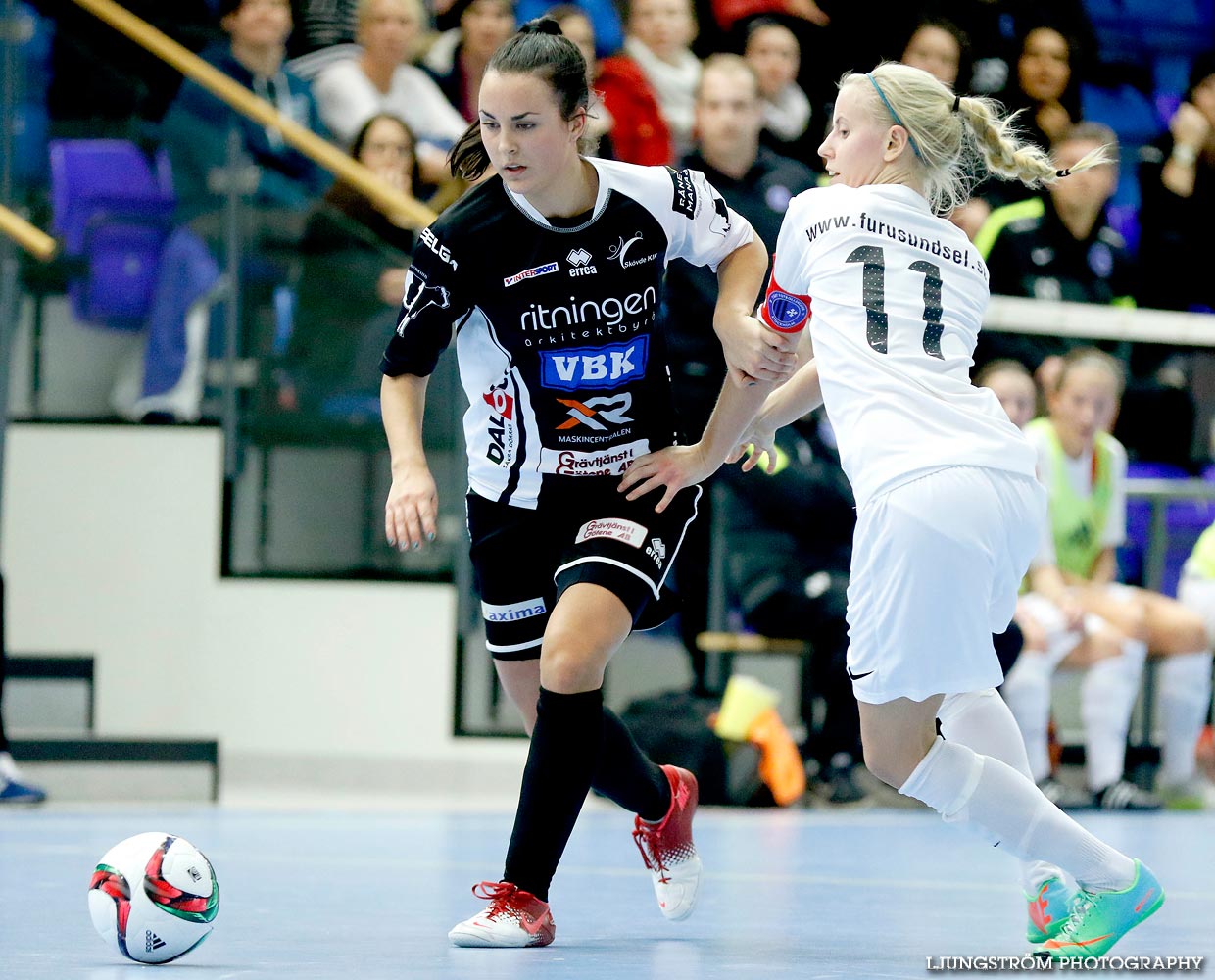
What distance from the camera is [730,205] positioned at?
22.0ft

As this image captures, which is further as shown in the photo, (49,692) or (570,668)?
(49,692)

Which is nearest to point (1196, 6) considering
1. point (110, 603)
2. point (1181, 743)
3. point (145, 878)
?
point (1181, 743)

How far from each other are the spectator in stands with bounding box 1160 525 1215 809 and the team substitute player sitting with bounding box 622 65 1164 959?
12.7 feet

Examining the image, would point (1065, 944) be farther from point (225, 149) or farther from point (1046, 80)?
point (1046, 80)

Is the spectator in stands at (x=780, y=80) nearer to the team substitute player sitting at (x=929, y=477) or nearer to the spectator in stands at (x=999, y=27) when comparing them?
the spectator in stands at (x=999, y=27)

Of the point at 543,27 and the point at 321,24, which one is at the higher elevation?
the point at 321,24

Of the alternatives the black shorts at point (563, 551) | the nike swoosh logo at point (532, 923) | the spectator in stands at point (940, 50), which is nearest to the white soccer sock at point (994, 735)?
the black shorts at point (563, 551)

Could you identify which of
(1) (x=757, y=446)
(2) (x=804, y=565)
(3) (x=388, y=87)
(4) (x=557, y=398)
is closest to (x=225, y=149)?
(3) (x=388, y=87)

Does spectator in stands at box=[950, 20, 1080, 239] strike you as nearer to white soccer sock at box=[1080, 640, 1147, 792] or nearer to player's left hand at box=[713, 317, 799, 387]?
white soccer sock at box=[1080, 640, 1147, 792]

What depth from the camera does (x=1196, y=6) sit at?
10.8 m

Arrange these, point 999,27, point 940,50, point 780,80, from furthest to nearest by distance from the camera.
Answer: point 999,27 → point 940,50 → point 780,80

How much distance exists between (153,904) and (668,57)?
588 cm

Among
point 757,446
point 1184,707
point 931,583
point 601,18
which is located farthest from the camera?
point 601,18

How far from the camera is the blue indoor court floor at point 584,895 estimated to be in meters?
3.04
